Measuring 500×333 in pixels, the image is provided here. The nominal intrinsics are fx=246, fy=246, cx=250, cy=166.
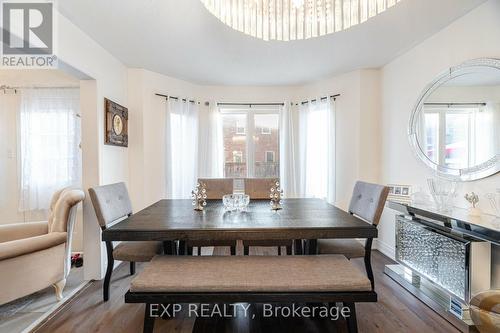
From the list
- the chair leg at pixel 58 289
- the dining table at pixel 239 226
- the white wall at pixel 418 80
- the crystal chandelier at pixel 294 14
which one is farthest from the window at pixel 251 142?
the chair leg at pixel 58 289

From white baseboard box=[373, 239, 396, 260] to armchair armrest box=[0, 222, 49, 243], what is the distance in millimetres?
3743

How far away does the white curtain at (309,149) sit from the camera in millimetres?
3508

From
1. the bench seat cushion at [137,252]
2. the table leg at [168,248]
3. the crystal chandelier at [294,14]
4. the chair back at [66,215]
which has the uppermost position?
the crystal chandelier at [294,14]

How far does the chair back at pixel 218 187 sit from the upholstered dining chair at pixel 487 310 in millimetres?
2181

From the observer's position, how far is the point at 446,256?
6.33 feet

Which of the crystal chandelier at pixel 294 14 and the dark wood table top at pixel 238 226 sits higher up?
the crystal chandelier at pixel 294 14

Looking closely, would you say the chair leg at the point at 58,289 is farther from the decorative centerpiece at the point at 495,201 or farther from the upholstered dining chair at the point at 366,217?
the decorative centerpiece at the point at 495,201

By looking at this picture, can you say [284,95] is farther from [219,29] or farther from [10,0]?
[10,0]

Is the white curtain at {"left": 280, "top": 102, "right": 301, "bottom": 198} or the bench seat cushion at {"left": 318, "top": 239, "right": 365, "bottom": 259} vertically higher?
the white curtain at {"left": 280, "top": 102, "right": 301, "bottom": 198}

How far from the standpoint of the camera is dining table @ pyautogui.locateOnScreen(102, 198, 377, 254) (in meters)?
1.47

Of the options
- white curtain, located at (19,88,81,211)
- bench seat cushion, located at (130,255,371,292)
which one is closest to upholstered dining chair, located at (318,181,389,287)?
bench seat cushion, located at (130,255,371,292)

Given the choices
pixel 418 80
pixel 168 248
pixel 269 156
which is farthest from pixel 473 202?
pixel 269 156

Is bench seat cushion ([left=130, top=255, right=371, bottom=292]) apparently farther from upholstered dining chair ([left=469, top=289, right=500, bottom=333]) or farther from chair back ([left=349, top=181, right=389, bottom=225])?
upholstered dining chair ([left=469, top=289, right=500, bottom=333])

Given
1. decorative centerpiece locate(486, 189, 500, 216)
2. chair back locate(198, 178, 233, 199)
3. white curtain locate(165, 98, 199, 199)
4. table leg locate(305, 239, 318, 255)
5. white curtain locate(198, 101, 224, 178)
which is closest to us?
decorative centerpiece locate(486, 189, 500, 216)
